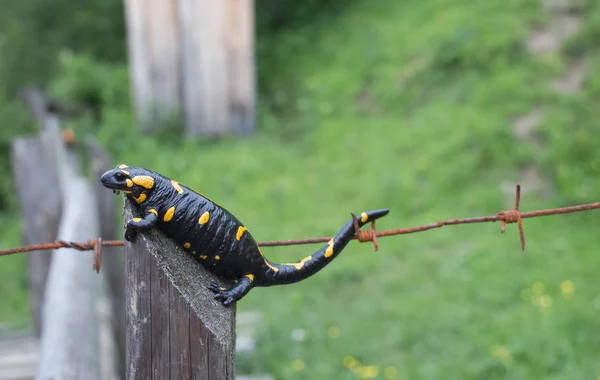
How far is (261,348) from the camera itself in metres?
4.28

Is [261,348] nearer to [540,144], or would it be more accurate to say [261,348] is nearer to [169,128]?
[540,144]

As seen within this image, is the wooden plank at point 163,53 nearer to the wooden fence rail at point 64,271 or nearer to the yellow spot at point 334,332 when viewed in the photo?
the wooden fence rail at point 64,271

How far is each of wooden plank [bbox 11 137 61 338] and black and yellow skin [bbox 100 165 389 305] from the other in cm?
258

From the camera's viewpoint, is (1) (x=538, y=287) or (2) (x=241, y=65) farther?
(2) (x=241, y=65)

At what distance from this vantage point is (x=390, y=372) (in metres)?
4.09

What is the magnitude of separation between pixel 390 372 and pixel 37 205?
2.43 m

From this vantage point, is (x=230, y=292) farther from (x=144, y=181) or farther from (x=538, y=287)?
(x=538, y=287)

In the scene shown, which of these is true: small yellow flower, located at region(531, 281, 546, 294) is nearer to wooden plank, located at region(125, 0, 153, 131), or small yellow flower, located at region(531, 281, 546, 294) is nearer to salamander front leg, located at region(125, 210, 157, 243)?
salamander front leg, located at region(125, 210, 157, 243)

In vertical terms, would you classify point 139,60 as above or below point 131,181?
above

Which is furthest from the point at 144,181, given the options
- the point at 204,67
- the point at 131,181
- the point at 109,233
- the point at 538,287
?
the point at 204,67

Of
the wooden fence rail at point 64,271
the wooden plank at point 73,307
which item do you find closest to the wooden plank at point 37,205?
the wooden fence rail at point 64,271

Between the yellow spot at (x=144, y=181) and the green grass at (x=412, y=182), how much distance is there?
8.97ft

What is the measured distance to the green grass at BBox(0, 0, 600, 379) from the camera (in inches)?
169

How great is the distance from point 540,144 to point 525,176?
43 cm
